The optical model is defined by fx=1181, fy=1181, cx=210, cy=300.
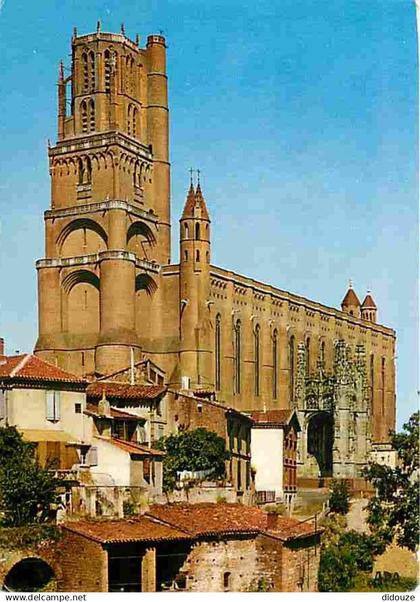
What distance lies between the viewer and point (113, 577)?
29.1 metres

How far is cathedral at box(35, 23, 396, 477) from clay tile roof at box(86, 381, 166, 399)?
49.8 feet

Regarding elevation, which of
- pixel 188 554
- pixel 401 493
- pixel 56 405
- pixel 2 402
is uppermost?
pixel 2 402

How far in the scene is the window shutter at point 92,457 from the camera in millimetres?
36062

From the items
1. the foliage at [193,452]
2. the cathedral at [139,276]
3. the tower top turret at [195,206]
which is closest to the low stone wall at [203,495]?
the foliage at [193,452]

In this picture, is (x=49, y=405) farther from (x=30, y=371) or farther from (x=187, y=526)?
(x=187, y=526)

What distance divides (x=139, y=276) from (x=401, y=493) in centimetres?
3846

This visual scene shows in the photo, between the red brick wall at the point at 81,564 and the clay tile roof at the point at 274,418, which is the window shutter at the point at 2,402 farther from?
the clay tile roof at the point at 274,418

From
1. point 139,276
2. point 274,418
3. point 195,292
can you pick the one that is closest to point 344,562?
point 274,418

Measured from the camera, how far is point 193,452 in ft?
143

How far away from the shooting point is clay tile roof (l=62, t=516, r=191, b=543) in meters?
28.6

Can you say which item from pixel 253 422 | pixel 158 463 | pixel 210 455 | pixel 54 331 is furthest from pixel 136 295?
pixel 158 463

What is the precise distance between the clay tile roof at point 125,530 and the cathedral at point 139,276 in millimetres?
30635

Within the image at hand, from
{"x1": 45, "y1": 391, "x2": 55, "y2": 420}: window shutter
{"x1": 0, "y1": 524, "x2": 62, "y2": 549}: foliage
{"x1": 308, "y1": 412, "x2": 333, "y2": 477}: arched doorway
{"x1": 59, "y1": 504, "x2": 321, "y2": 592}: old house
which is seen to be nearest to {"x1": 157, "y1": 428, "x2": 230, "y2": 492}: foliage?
{"x1": 45, "y1": 391, "x2": 55, "y2": 420}: window shutter

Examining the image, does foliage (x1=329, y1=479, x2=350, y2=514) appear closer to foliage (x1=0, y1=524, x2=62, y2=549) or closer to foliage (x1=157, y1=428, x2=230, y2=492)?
foliage (x1=157, y1=428, x2=230, y2=492)
